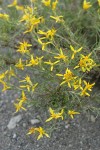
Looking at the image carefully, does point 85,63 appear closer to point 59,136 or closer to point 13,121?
point 59,136

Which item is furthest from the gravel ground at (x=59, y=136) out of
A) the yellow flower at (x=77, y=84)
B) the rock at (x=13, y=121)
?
the yellow flower at (x=77, y=84)

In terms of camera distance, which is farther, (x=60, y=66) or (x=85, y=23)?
(x=85, y=23)

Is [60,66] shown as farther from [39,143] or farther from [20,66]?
[39,143]

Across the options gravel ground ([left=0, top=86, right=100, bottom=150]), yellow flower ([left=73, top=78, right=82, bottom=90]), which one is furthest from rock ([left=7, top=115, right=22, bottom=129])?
yellow flower ([left=73, top=78, right=82, bottom=90])

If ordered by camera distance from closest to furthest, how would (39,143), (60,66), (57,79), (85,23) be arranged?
1. (60,66)
2. (57,79)
3. (39,143)
4. (85,23)

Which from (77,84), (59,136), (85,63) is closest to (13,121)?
(59,136)

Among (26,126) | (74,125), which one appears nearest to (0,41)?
(26,126)

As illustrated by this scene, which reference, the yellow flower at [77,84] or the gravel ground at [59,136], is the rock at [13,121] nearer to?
the gravel ground at [59,136]

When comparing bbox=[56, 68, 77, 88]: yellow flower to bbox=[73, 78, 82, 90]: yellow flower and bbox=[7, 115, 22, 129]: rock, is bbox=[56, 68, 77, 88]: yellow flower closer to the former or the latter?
bbox=[73, 78, 82, 90]: yellow flower
